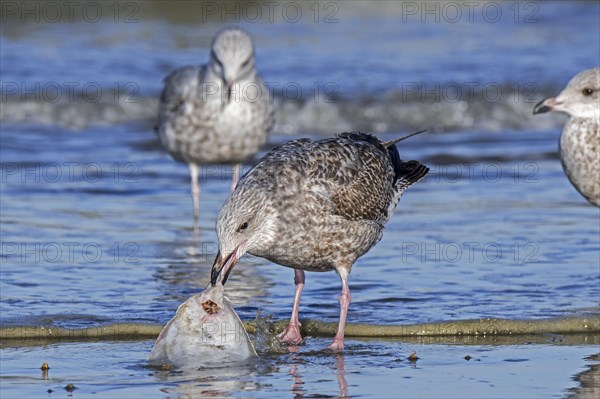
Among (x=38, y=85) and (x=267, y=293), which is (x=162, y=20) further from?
(x=267, y=293)

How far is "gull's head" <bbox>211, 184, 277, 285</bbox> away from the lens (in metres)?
6.25

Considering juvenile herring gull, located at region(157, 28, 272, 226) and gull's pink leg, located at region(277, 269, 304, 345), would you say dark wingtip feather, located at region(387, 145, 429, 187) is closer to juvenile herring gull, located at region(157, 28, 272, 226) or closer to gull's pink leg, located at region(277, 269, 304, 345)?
gull's pink leg, located at region(277, 269, 304, 345)

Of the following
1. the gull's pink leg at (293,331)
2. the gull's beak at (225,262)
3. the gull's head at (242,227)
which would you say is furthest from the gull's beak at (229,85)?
the gull's beak at (225,262)

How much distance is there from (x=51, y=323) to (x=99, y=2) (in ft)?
61.7

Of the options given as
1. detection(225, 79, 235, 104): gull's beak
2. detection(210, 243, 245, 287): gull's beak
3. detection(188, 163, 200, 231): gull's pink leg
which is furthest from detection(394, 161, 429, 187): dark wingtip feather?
detection(225, 79, 235, 104): gull's beak

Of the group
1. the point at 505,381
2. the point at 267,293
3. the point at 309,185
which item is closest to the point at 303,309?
the point at 267,293

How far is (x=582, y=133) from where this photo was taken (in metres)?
8.53

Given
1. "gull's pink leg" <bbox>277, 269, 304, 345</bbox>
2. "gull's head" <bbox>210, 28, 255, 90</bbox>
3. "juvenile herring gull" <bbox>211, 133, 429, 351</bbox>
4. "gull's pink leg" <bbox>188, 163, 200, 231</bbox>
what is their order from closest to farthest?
"juvenile herring gull" <bbox>211, 133, 429, 351</bbox> < "gull's pink leg" <bbox>277, 269, 304, 345</bbox> < "gull's pink leg" <bbox>188, 163, 200, 231</bbox> < "gull's head" <bbox>210, 28, 255, 90</bbox>

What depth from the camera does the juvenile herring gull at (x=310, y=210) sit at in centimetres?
639

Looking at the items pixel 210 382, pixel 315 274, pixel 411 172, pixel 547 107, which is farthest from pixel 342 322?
pixel 547 107

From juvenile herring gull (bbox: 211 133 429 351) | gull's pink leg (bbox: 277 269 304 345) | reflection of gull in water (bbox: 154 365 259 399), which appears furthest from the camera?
gull's pink leg (bbox: 277 269 304 345)

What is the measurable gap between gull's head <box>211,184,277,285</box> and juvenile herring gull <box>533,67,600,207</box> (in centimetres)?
269

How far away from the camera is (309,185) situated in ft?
22.3

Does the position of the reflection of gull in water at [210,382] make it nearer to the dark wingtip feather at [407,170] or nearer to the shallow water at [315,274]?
the shallow water at [315,274]
